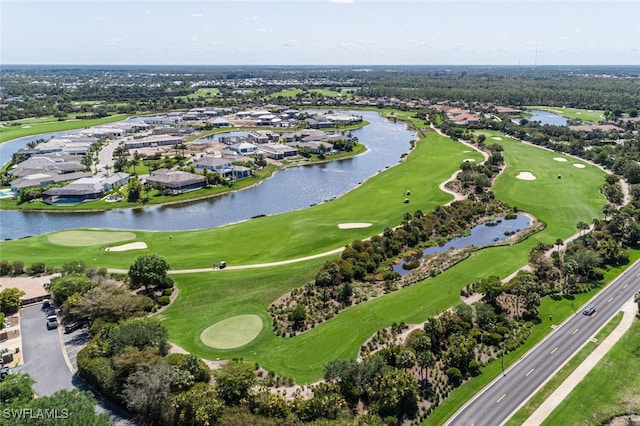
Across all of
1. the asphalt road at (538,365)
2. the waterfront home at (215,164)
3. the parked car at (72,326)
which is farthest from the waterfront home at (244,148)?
the asphalt road at (538,365)

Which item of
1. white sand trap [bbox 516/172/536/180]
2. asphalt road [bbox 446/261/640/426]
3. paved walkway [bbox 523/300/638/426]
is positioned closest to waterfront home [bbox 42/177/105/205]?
asphalt road [bbox 446/261/640/426]

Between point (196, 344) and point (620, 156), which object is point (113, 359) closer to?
point (196, 344)

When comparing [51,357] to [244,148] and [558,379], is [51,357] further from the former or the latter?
[244,148]

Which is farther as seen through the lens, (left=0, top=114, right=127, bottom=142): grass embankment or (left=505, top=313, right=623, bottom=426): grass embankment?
(left=0, top=114, right=127, bottom=142): grass embankment

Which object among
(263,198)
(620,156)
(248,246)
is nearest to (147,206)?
(263,198)

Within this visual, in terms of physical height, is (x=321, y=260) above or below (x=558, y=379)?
above

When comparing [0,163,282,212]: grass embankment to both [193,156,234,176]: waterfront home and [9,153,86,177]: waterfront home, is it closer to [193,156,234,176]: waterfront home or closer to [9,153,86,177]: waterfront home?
[193,156,234,176]: waterfront home

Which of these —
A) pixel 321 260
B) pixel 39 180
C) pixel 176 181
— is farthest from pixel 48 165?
pixel 321 260
